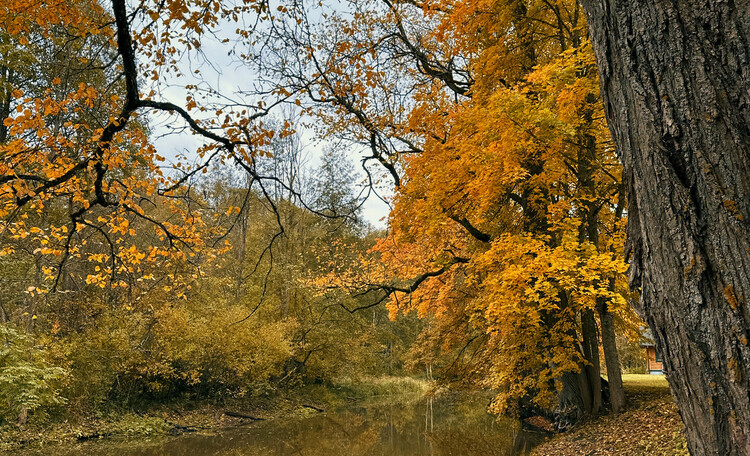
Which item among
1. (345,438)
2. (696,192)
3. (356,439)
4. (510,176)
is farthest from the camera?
(345,438)

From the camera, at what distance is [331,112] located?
438 inches

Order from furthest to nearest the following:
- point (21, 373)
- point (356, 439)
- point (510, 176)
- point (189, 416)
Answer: point (189, 416), point (356, 439), point (21, 373), point (510, 176)

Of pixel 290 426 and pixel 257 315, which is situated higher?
pixel 257 315

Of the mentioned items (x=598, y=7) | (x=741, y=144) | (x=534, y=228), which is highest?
(x=534, y=228)

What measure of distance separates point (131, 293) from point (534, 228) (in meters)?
10.9

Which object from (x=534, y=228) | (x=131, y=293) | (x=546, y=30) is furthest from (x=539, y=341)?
(x=131, y=293)

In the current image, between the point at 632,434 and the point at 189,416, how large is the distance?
1187 cm

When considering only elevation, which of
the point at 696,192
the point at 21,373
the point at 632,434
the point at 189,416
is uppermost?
the point at 696,192

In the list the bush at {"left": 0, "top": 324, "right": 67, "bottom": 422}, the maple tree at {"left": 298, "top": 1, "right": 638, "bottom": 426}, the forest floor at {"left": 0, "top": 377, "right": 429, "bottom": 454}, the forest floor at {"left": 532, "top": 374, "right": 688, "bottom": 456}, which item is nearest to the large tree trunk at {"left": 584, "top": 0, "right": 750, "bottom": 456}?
the maple tree at {"left": 298, "top": 1, "right": 638, "bottom": 426}

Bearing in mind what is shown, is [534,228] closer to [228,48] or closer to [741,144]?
[228,48]

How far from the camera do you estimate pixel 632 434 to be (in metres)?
8.26

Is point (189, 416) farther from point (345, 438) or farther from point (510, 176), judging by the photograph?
point (510, 176)

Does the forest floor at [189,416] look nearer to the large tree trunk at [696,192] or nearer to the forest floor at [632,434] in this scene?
the forest floor at [632,434]

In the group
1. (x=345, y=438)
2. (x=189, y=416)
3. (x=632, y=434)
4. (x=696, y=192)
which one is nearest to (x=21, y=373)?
(x=189, y=416)
